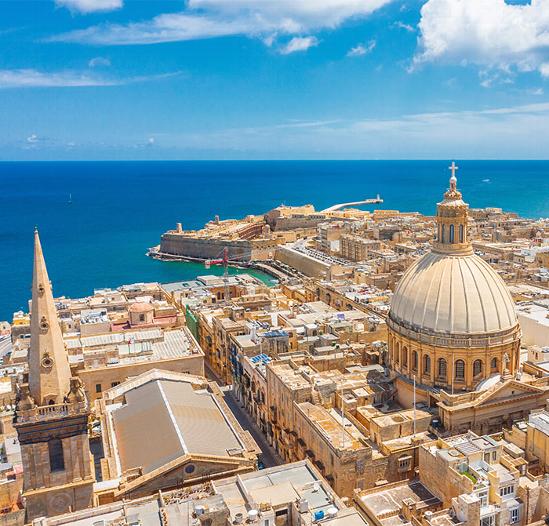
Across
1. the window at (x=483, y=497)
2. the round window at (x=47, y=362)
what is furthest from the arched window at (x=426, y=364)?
the round window at (x=47, y=362)

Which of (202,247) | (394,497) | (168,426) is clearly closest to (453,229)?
(394,497)

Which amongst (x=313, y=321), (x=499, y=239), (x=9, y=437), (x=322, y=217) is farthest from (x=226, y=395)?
(x=322, y=217)

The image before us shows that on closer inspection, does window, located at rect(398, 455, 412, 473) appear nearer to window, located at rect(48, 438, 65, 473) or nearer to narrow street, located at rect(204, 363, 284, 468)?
narrow street, located at rect(204, 363, 284, 468)

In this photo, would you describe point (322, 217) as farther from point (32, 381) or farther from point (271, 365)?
point (32, 381)

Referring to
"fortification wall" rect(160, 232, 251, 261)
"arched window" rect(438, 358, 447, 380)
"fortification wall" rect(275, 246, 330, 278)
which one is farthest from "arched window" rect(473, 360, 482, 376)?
"fortification wall" rect(160, 232, 251, 261)

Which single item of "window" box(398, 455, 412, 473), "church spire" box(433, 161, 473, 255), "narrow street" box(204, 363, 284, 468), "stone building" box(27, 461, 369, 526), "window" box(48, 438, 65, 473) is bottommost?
"narrow street" box(204, 363, 284, 468)

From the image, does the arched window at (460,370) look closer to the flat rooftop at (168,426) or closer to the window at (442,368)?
the window at (442,368)
